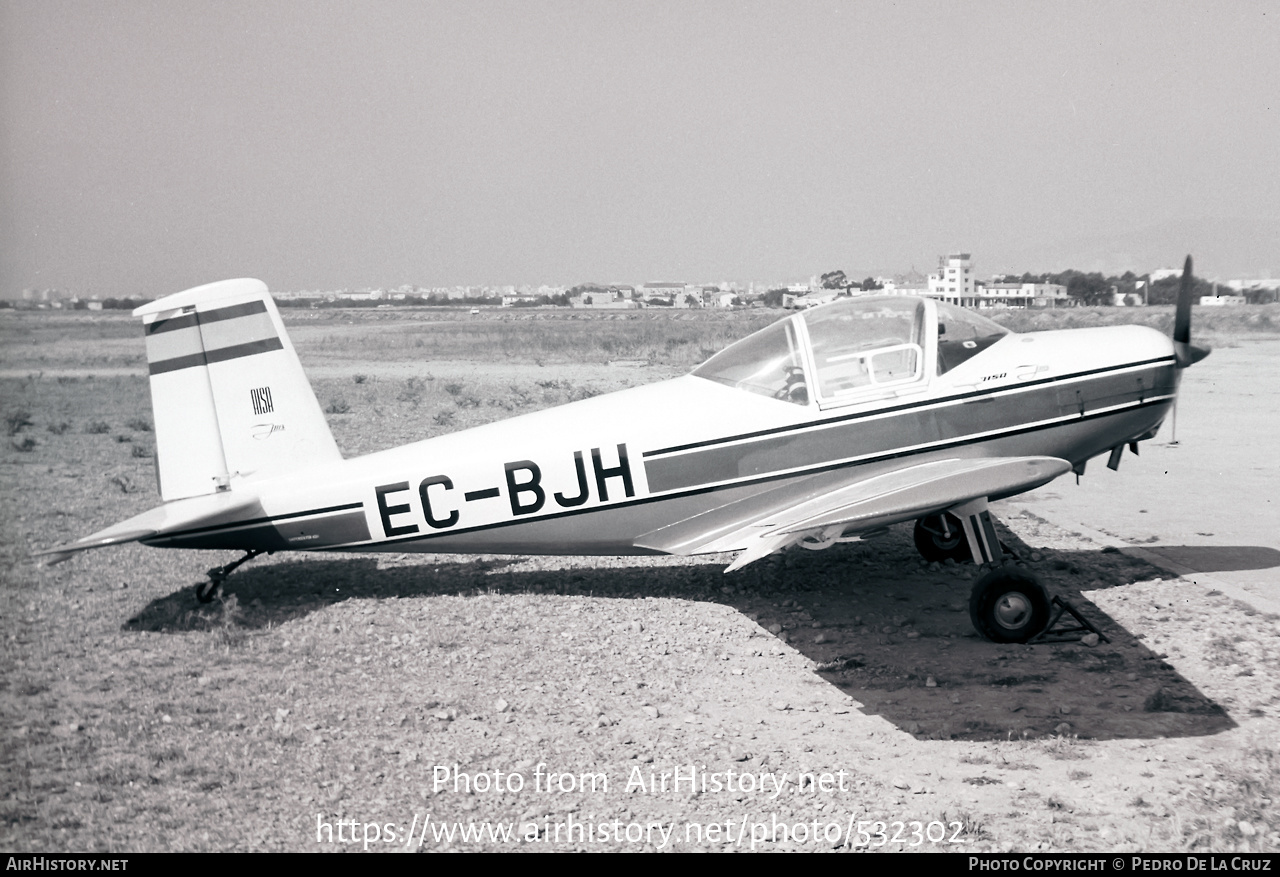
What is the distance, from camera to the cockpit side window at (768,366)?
6.40 metres

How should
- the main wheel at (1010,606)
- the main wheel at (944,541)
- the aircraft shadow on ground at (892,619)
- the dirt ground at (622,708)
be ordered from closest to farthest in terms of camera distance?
the dirt ground at (622,708), the aircraft shadow on ground at (892,619), the main wheel at (1010,606), the main wheel at (944,541)

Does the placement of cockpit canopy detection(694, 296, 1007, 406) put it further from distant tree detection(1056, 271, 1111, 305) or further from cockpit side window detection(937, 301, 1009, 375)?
distant tree detection(1056, 271, 1111, 305)

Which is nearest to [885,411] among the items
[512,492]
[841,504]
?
[841,504]

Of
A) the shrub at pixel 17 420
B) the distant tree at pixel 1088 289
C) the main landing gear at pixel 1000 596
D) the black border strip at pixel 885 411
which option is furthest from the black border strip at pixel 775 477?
the distant tree at pixel 1088 289

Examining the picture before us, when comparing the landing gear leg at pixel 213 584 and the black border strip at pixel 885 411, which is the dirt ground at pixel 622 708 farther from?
the black border strip at pixel 885 411

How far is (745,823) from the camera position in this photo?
4.01 m

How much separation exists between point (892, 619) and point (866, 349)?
184 centimetres

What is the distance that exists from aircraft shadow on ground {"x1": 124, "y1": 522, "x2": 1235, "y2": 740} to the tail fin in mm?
964

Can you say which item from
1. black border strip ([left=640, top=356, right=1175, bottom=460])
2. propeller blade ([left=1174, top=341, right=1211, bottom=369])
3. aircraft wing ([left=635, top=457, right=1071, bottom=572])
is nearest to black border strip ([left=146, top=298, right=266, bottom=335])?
black border strip ([left=640, top=356, right=1175, bottom=460])

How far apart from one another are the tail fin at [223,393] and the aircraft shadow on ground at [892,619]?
3.16 feet

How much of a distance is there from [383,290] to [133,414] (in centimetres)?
10513
